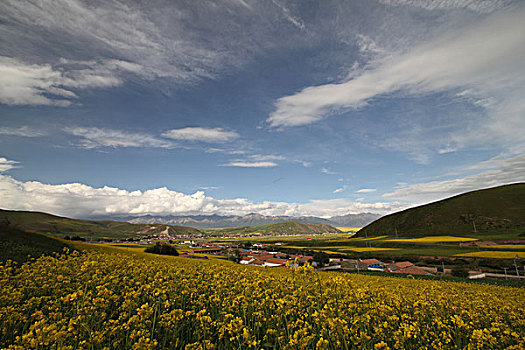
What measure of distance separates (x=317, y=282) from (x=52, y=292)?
7.46 meters

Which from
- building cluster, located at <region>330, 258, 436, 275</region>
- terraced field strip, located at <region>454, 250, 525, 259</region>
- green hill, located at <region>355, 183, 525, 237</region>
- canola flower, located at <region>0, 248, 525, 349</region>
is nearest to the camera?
canola flower, located at <region>0, 248, 525, 349</region>

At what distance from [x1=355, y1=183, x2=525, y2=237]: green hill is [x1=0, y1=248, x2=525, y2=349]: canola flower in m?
137

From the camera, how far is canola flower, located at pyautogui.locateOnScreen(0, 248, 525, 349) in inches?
160

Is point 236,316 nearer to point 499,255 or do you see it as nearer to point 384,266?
point 384,266

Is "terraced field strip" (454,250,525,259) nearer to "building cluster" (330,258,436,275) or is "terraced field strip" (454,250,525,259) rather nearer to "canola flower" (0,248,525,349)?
"building cluster" (330,258,436,275)

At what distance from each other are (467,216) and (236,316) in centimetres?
16758

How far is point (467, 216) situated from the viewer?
5079 inches

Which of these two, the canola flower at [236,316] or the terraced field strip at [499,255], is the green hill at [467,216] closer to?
the terraced field strip at [499,255]

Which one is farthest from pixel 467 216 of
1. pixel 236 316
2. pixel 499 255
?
pixel 236 316

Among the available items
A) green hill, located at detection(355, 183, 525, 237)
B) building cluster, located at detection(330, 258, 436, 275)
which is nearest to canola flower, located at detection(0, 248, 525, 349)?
building cluster, located at detection(330, 258, 436, 275)

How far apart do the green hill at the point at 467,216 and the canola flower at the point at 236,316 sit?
451ft

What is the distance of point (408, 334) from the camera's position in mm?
4023

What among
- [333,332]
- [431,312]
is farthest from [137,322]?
[431,312]

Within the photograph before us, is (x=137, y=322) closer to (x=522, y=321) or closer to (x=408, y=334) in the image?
(x=408, y=334)
